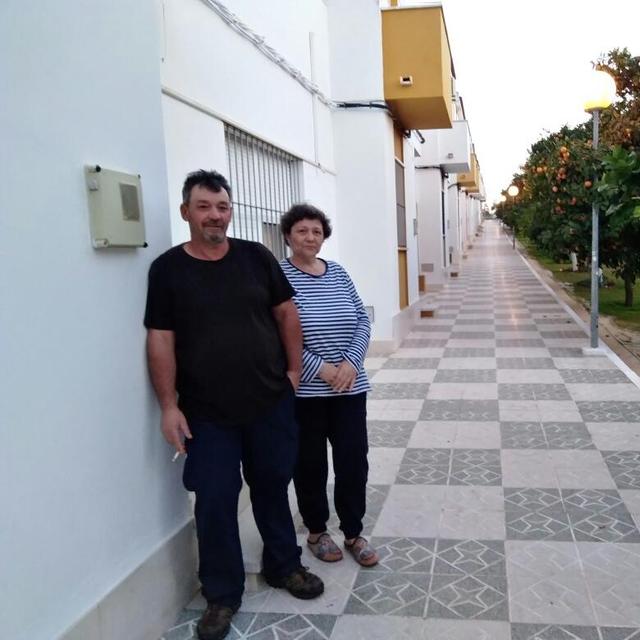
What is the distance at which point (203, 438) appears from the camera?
2854 mm

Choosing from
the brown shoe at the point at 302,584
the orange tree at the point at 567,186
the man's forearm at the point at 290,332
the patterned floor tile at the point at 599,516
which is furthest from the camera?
the orange tree at the point at 567,186

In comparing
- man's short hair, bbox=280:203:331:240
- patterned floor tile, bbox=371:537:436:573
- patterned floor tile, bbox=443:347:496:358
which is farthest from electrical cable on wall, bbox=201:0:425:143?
patterned floor tile, bbox=371:537:436:573

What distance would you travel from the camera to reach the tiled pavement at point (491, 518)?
9.70 feet

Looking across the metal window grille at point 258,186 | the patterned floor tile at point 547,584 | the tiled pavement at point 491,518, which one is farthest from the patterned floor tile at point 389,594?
the metal window grille at point 258,186

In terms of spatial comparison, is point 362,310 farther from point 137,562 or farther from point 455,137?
point 455,137

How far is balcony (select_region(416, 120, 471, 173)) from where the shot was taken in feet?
59.5

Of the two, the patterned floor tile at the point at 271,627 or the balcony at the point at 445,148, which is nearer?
the patterned floor tile at the point at 271,627

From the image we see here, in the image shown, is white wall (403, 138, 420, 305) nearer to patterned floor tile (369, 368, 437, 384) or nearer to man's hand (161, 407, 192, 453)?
patterned floor tile (369, 368, 437, 384)

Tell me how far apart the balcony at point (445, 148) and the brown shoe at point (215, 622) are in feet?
53.7

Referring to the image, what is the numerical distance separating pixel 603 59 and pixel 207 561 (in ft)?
37.2

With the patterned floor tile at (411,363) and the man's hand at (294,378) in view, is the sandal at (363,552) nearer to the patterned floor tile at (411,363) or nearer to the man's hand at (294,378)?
the man's hand at (294,378)

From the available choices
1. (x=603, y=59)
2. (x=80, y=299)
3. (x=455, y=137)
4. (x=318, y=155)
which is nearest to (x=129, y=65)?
(x=80, y=299)

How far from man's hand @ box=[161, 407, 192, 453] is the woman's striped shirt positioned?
64 cm

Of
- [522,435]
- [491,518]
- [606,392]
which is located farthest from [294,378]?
[606,392]
